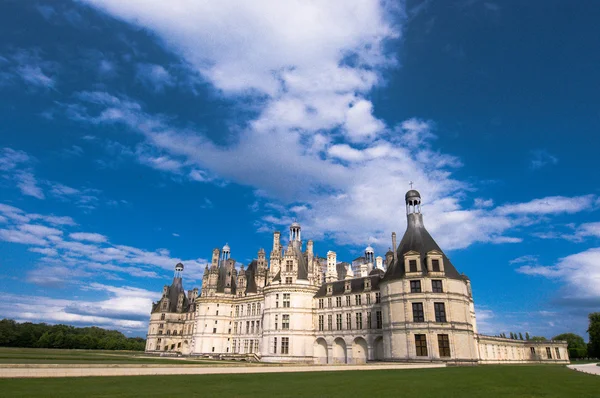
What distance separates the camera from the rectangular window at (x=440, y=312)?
42750 millimetres

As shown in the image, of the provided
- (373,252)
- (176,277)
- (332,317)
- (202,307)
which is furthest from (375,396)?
(176,277)

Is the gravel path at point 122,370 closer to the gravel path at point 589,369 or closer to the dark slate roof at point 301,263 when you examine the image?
the gravel path at point 589,369

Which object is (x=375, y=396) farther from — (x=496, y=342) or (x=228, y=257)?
(x=228, y=257)

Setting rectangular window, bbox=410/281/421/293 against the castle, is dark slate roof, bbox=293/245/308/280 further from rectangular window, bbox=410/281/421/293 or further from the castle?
rectangular window, bbox=410/281/421/293

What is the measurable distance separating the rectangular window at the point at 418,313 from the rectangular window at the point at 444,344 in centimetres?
259

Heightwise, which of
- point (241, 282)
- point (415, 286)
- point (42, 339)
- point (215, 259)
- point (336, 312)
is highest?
point (215, 259)

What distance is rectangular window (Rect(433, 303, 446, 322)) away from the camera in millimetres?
42750

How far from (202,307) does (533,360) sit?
60.2m

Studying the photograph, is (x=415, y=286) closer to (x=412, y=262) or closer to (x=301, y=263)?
(x=412, y=262)

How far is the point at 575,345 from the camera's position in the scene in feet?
380

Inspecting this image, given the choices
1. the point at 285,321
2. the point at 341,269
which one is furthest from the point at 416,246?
the point at 341,269

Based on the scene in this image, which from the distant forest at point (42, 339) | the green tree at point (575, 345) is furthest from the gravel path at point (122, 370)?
the green tree at point (575, 345)

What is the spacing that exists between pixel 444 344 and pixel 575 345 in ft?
345

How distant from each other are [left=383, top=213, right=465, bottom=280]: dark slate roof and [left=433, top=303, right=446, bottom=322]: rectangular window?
11.7 feet
